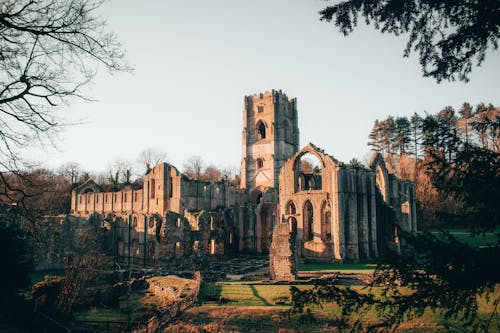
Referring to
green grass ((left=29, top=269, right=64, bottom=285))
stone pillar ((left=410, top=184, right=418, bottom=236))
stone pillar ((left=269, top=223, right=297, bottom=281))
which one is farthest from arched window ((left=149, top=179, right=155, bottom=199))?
stone pillar ((left=410, top=184, right=418, bottom=236))

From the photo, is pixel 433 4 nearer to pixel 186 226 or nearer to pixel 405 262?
pixel 405 262

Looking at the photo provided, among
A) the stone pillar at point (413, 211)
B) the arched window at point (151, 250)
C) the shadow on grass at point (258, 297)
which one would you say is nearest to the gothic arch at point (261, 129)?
the stone pillar at point (413, 211)

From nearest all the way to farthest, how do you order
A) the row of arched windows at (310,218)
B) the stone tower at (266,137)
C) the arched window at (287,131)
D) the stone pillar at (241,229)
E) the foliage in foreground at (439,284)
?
the foliage in foreground at (439,284) < the row of arched windows at (310,218) < the stone pillar at (241,229) < the stone tower at (266,137) < the arched window at (287,131)

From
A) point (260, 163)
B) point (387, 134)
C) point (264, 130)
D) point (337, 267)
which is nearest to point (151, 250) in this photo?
point (337, 267)

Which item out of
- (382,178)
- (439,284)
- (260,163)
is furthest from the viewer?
(260,163)

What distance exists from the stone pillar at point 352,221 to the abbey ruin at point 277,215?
0.08m

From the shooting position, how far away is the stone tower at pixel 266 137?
53672 mm

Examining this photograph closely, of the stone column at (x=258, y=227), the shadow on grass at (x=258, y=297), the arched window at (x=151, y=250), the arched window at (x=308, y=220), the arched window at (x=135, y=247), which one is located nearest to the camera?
the shadow on grass at (x=258, y=297)

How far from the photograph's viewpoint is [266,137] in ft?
181

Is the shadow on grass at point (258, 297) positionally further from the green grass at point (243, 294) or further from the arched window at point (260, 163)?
the arched window at point (260, 163)

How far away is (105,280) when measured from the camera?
75.6ft

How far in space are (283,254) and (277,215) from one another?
16.1 metres

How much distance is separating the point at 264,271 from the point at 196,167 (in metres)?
57.7

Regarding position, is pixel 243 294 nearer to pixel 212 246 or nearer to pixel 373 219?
pixel 212 246
